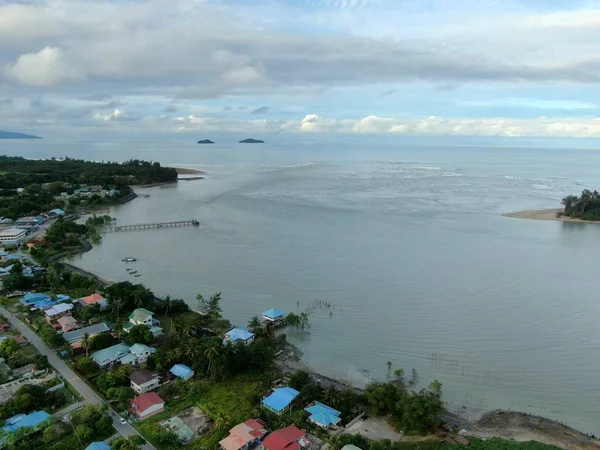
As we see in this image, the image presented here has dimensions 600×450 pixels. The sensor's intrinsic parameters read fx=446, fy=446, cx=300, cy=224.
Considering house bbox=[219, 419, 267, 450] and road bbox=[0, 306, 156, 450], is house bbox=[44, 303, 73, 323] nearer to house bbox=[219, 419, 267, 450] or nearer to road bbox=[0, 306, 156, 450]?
road bbox=[0, 306, 156, 450]

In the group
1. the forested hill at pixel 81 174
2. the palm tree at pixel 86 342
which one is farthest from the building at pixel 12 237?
the forested hill at pixel 81 174

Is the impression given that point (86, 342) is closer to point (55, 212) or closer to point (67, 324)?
point (67, 324)

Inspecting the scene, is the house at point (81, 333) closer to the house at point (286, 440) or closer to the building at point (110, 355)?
the building at point (110, 355)

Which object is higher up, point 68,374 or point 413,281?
point 413,281

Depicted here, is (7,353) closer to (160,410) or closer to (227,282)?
(160,410)

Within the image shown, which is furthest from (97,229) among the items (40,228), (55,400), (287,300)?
(55,400)

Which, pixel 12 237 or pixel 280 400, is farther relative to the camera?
pixel 12 237

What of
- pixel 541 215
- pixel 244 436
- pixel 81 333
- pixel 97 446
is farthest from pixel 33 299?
pixel 541 215
